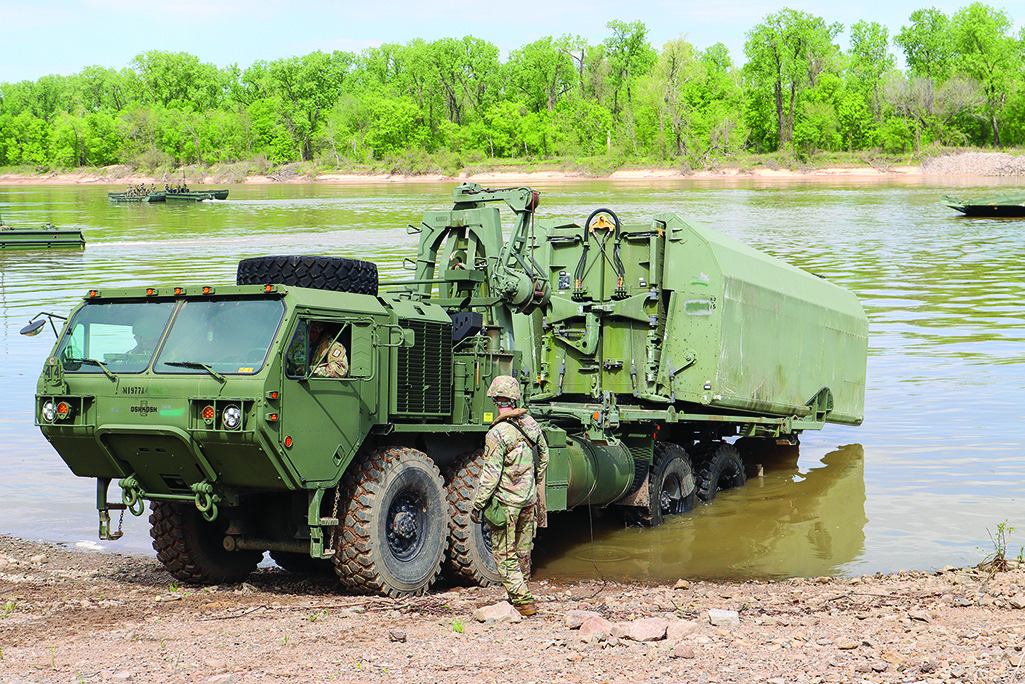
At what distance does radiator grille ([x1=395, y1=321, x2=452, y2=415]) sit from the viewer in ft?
28.7

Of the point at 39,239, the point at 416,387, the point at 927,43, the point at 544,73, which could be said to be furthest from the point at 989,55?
the point at 416,387

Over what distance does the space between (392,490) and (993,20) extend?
138 metres

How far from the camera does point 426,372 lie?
29.7 ft

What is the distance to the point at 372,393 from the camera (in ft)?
27.5

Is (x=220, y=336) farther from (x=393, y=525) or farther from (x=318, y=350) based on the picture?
(x=393, y=525)

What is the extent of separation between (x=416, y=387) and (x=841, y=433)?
9431mm

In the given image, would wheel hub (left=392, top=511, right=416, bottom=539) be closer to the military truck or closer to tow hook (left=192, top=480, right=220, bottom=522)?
the military truck

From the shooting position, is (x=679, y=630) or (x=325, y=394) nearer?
(x=679, y=630)

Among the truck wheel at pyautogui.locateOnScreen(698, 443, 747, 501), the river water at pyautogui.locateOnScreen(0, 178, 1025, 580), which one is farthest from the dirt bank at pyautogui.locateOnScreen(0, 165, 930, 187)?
the truck wheel at pyautogui.locateOnScreen(698, 443, 747, 501)

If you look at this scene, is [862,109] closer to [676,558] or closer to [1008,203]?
[1008,203]

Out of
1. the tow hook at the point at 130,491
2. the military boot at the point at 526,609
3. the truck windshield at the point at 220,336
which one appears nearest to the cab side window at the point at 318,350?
the truck windshield at the point at 220,336

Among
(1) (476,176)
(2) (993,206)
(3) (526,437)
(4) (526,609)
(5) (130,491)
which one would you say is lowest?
(4) (526,609)

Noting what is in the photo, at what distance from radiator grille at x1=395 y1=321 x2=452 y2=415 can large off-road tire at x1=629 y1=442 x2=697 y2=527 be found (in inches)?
133

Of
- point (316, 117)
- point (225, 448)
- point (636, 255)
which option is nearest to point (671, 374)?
point (636, 255)
